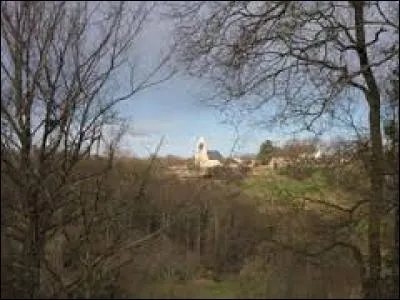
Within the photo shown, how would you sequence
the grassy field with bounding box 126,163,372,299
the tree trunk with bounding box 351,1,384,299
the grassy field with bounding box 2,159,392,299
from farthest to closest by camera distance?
the tree trunk with bounding box 351,1,384,299 < the grassy field with bounding box 2,159,392,299 < the grassy field with bounding box 126,163,372,299

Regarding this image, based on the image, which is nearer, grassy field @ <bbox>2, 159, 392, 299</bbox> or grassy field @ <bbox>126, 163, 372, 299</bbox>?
grassy field @ <bbox>126, 163, 372, 299</bbox>

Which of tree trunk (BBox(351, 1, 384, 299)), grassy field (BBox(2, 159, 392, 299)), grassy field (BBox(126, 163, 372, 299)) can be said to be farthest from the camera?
tree trunk (BBox(351, 1, 384, 299))

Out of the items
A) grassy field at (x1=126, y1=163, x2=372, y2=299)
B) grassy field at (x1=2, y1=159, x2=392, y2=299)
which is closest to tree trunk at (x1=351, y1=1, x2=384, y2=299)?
grassy field at (x1=2, y1=159, x2=392, y2=299)

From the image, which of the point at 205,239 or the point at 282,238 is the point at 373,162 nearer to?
the point at 282,238

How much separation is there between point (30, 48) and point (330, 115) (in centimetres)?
594

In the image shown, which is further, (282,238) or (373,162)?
(282,238)

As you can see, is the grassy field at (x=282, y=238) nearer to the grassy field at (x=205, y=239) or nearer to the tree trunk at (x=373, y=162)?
the grassy field at (x=205, y=239)

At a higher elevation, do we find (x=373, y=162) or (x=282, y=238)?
(x=373, y=162)

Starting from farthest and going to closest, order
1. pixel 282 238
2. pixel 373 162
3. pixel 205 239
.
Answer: pixel 282 238 → pixel 373 162 → pixel 205 239

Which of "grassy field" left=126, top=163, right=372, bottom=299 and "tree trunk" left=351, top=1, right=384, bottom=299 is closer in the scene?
"grassy field" left=126, top=163, right=372, bottom=299

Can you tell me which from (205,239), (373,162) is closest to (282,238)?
(205,239)

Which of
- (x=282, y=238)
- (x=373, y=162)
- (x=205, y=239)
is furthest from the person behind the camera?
(x=282, y=238)

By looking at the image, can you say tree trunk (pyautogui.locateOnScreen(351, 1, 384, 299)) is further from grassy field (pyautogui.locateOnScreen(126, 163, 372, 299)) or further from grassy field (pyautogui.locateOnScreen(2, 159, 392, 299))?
grassy field (pyautogui.locateOnScreen(126, 163, 372, 299))

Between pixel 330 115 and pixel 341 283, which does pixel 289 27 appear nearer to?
pixel 330 115
